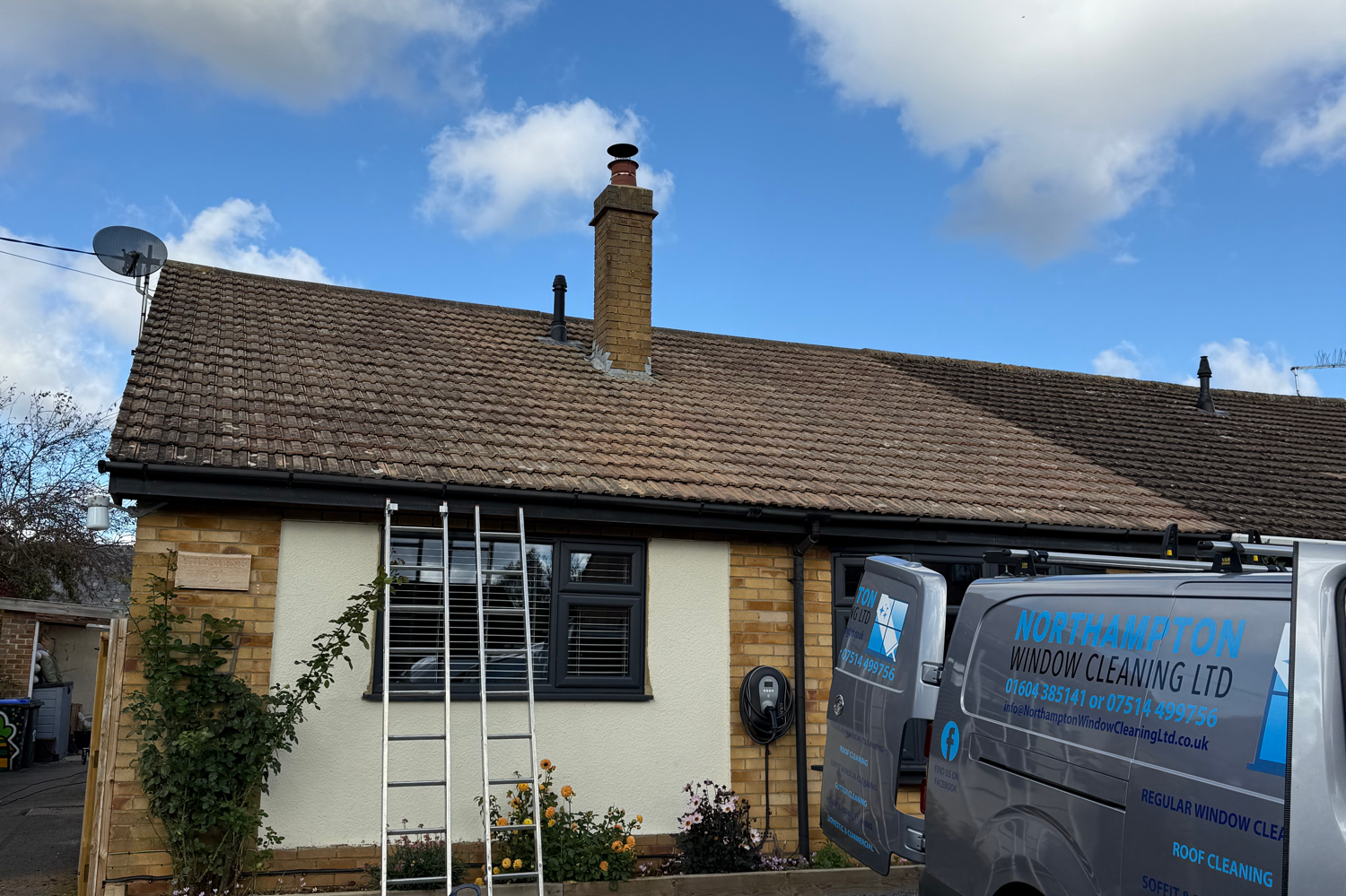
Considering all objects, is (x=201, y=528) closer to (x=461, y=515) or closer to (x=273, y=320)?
(x=461, y=515)

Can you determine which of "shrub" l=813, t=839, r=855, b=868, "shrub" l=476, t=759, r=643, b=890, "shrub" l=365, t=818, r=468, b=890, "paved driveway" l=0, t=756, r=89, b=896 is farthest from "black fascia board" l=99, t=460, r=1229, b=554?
"paved driveway" l=0, t=756, r=89, b=896

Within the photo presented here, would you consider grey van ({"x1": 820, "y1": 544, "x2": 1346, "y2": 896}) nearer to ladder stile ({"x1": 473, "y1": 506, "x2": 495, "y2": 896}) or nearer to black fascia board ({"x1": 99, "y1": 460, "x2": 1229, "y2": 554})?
ladder stile ({"x1": 473, "y1": 506, "x2": 495, "y2": 896})

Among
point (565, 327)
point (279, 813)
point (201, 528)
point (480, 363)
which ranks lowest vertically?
point (279, 813)

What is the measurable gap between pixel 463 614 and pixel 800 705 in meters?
2.79

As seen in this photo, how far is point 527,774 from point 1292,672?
5.74m

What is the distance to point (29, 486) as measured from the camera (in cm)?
2542

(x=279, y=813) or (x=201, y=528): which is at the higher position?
(x=201, y=528)

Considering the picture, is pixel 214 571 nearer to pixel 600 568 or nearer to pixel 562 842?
pixel 600 568

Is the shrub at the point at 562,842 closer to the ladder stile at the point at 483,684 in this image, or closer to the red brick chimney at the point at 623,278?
the ladder stile at the point at 483,684

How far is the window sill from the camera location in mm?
7723

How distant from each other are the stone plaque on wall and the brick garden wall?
13.2 m

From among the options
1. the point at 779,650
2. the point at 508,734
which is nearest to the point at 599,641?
the point at 508,734

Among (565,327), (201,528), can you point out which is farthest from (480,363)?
(201,528)

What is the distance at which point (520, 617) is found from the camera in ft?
27.1
